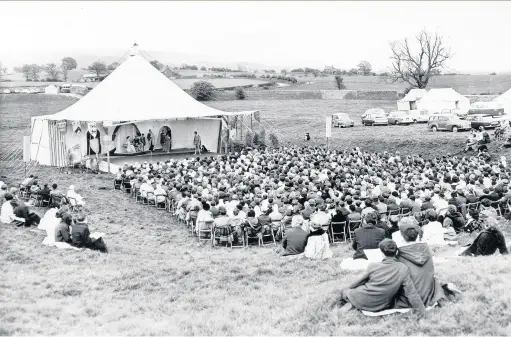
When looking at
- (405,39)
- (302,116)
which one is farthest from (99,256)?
(405,39)

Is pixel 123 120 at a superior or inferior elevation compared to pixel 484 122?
superior

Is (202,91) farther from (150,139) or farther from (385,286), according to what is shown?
(385,286)

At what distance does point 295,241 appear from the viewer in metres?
9.96

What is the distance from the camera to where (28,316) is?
6738 mm

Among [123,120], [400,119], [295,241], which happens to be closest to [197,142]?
[123,120]

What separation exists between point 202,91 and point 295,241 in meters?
47.3

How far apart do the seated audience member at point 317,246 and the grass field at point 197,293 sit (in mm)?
301

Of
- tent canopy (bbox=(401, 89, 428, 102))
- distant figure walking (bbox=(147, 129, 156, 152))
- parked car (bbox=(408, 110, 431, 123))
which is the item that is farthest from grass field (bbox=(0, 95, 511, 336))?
tent canopy (bbox=(401, 89, 428, 102))

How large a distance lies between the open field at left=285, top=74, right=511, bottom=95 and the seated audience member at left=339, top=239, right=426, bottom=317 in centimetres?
5768

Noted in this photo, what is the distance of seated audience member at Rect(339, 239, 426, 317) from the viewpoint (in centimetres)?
591

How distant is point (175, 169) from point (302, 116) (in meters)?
26.8

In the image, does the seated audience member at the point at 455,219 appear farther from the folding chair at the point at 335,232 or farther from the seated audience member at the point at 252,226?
the seated audience member at the point at 252,226

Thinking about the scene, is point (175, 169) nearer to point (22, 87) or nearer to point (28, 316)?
point (28, 316)

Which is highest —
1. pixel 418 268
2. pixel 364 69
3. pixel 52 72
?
pixel 364 69
